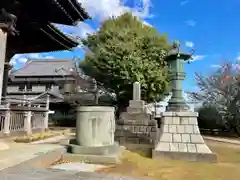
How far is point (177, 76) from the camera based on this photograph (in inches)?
310

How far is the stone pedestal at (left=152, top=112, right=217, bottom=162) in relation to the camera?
22.7ft

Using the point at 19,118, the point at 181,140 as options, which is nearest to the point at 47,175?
the point at 181,140

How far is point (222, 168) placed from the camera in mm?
5957

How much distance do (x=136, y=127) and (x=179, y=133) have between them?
391 centimetres

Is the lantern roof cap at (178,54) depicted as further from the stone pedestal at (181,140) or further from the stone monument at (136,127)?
the stone monument at (136,127)

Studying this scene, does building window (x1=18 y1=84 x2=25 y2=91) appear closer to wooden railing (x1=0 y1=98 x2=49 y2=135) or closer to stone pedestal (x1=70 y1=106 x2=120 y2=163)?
wooden railing (x1=0 y1=98 x2=49 y2=135)

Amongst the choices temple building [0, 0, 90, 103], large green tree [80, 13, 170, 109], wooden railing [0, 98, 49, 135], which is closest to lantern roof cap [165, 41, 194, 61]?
temple building [0, 0, 90, 103]

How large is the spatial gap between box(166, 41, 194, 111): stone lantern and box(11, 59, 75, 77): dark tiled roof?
26570mm

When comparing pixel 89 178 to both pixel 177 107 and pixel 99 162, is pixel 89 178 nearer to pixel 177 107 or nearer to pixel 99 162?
pixel 99 162

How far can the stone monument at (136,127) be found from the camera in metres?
10.8

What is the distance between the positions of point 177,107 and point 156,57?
41.4 feet

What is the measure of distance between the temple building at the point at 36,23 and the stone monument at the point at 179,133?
3832 millimetres

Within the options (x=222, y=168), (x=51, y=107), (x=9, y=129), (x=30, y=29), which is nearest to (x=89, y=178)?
(x=222, y=168)

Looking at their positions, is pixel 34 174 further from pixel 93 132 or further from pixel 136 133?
pixel 136 133
